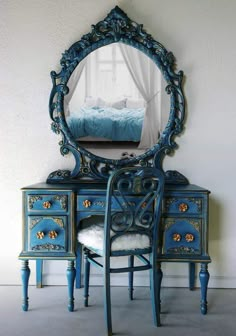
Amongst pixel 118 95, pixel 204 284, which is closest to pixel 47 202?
pixel 118 95

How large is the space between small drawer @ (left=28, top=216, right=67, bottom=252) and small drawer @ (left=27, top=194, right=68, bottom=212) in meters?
0.06

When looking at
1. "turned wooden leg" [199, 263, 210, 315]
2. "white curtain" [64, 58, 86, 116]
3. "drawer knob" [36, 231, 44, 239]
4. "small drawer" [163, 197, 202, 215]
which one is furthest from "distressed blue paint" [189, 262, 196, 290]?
"white curtain" [64, 58, 86, 116]

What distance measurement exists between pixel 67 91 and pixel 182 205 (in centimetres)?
116

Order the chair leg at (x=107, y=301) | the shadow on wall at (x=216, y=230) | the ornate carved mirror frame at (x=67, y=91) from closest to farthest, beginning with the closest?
1. the chair leg at (x=107, y=301)
2. the ornate carved mirror frame at (x=67, y=91)
3. the shadow on wall at (x=216, y=230)

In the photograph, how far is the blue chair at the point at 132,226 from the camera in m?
2.22

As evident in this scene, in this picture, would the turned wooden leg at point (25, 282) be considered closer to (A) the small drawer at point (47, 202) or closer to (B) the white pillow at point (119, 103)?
(A) the small drawer at point (47, 202)

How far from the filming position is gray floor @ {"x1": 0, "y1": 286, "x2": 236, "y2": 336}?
7.44ft

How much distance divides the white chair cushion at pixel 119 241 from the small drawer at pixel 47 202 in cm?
23

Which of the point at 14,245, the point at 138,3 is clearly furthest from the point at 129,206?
the point at 138,3

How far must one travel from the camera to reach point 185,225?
96.7 inches

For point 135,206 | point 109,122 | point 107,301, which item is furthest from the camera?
point 109,122

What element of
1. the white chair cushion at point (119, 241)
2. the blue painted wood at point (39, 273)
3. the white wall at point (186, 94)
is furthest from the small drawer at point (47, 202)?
the blue painted wood at point (39, 273)

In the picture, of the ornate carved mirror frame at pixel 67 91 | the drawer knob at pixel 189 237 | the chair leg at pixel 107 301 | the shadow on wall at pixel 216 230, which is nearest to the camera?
the chair leg at pixel 107 301

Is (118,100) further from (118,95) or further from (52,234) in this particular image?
(52,234)
